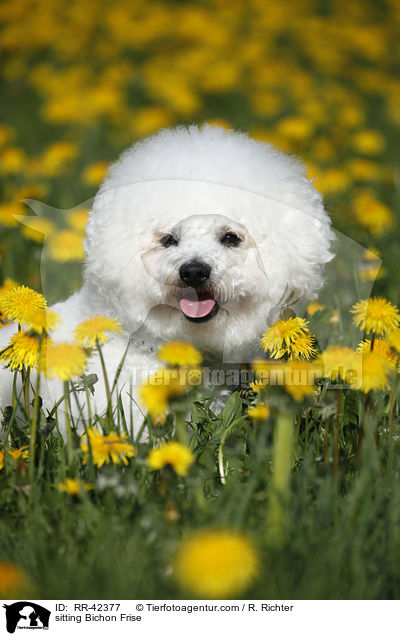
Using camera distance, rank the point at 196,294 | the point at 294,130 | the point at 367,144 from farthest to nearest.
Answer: the point at 367,144 → the point at 294,130 → the point at 196,294

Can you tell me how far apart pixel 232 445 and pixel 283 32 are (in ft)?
22.4

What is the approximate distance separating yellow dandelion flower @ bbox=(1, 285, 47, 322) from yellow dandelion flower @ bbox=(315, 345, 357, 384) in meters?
0.72

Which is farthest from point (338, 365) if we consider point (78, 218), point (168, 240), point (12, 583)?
point (78, 218)

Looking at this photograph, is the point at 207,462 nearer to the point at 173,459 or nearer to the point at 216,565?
the point at 173,459

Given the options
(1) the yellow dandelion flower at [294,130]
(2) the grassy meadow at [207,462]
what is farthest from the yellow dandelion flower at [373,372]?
(1) the yellow dandelion flower at [294,130]

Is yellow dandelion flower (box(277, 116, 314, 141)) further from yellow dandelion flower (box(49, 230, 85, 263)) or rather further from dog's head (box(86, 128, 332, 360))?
dog's head (box(86, 128, 332, 360))

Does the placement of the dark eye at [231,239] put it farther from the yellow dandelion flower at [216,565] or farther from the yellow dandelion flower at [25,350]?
the yellow dandelion flower at [216,565]

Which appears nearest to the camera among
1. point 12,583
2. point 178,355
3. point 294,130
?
point 12,583

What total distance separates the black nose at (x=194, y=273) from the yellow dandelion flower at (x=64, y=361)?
1.20ft

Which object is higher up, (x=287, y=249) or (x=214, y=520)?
(x=287, y=249)

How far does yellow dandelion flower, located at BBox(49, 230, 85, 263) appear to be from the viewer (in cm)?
251

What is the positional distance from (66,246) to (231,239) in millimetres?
826
